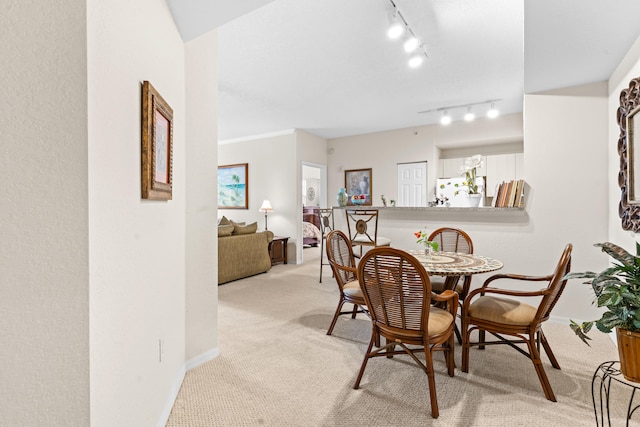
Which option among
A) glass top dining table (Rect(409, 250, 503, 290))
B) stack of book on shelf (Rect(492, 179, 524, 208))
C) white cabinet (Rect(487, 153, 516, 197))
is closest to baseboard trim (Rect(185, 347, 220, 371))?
glass top dining table (Rect(409, 250, 503, 290))

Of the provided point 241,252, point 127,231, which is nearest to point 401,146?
point 241,252

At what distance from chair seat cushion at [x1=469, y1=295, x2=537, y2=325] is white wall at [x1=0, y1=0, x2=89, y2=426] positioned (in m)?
2.08

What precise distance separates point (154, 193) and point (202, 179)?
2.83 ft

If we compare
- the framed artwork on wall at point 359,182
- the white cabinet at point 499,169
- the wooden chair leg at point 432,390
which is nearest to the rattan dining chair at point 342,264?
the wooden chair leg at point 432,390

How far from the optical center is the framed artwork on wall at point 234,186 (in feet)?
22.2

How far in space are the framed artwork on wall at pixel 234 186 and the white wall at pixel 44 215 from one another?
19.6 feet

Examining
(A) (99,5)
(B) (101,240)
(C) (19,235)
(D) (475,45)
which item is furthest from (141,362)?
(D) (475,45)

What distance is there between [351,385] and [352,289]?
2.40ft

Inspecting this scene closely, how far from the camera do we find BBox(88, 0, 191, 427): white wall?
930 mm

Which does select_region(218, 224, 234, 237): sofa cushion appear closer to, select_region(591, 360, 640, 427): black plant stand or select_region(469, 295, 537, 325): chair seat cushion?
select_region(469, 295, 537, 325): chair seat cushion

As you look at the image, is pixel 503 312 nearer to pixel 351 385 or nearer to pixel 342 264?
pixel 351 385

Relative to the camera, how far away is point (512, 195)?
3219mm

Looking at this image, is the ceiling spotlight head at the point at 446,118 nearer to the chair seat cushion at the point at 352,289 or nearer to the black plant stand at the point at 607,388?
the chair seat cushion at the point at 352,289

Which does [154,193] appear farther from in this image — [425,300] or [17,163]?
[425,300]
